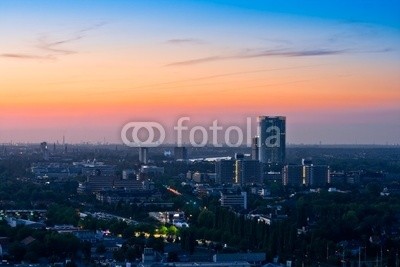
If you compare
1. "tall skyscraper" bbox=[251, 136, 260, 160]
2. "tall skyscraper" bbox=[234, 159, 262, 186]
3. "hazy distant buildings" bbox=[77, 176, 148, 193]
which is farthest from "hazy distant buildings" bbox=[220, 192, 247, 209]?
"tall skyscraper" bbox=[251, 136, 260, 160]

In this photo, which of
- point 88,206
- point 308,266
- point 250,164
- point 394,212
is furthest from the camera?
point 250,164

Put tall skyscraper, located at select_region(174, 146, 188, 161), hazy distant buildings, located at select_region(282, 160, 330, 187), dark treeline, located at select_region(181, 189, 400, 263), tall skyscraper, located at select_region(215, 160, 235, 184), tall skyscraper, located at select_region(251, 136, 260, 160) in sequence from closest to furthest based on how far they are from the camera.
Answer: dark treeline, located at select_region(181, 189, 400, 263) → hazy distant buildings, located at select_region(282, 160, 330, 187) → tall skyscraper, located at select_region(215, 160, 235, 184) → tall skyscraper, located at select_region(251, 136, 260, 160) → tall skyscraper, located at select_region(174, 146, 188, 161)

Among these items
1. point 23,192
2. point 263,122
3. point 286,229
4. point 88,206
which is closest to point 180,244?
point 286,229

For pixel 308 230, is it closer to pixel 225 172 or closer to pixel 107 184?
pixel 107 184

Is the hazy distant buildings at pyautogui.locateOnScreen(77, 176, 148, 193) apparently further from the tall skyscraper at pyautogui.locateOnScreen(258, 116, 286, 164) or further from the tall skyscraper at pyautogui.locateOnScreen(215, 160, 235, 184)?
the tall skyscraper at pyautogui.locateOnScreen(258, 116, 286, 164)

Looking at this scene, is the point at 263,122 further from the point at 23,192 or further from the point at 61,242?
the point at 61,242

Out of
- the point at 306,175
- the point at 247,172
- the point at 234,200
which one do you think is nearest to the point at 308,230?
the point at 234,200

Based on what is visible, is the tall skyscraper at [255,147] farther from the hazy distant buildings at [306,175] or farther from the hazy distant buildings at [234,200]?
the hazy distant buildings at [234,200]

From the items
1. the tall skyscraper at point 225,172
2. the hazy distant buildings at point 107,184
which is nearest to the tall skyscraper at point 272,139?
the tall skyscraper at point 225,172
